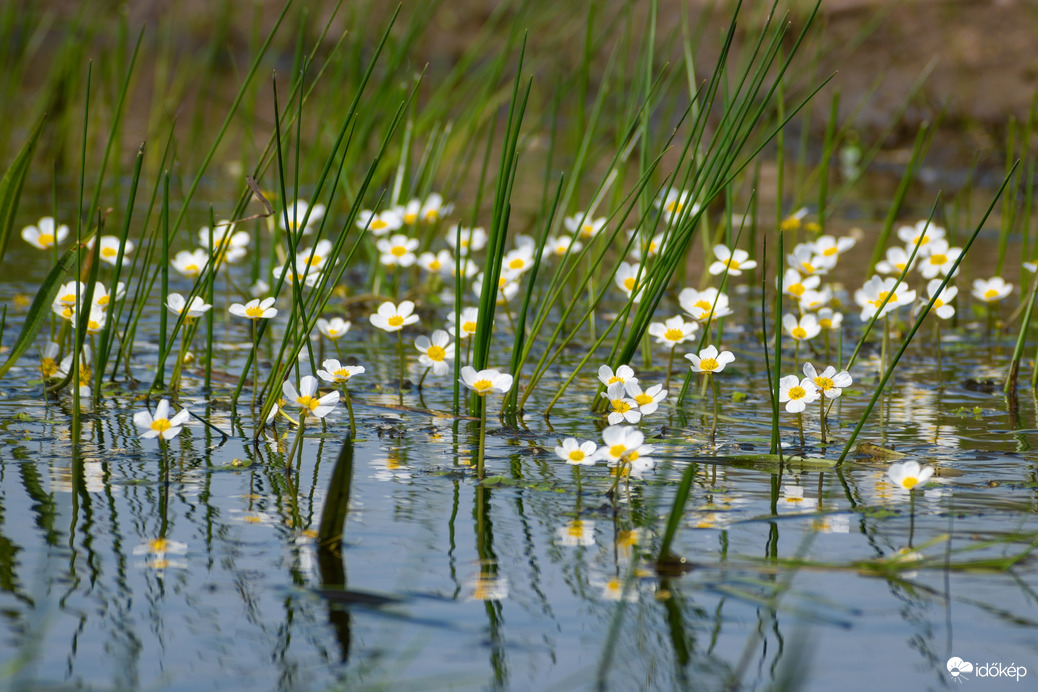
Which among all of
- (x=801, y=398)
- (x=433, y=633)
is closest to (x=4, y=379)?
(x=433, y=633)

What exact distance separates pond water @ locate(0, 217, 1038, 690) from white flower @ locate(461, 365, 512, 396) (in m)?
0.13

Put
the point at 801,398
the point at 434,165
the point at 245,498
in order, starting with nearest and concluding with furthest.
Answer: the point at 245,498
the point at 801,398
the point at 434,165

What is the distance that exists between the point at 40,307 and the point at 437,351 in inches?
26.0

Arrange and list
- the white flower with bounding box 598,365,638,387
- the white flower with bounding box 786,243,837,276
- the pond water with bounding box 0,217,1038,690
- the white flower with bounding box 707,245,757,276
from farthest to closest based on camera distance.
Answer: the white flower with bounding box 786,243,837,276, the white flower with bounding box 707,245,757,276, the white flower with bounding box 598,365,638,387, the pond water with bounding box 0,217,1038,690

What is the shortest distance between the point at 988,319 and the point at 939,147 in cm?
396

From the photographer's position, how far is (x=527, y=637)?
3.63 ft

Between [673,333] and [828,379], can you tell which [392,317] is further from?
[828,379]

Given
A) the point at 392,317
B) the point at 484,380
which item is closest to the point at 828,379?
the point at 484,380

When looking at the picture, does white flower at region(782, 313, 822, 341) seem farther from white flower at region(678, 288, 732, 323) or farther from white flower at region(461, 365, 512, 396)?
white flower at region(461, 365, 512, 396)

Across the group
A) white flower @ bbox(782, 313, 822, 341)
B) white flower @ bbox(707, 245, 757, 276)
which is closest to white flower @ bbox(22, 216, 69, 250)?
white flower @ bbox(707, 245, 757, 276)

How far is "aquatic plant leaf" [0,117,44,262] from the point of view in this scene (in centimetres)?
180

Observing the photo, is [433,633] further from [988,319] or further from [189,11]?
[189,11]

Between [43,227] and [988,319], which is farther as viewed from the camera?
[988,319]

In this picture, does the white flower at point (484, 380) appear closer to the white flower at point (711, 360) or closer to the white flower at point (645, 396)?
the white flower at point (645, 396)
